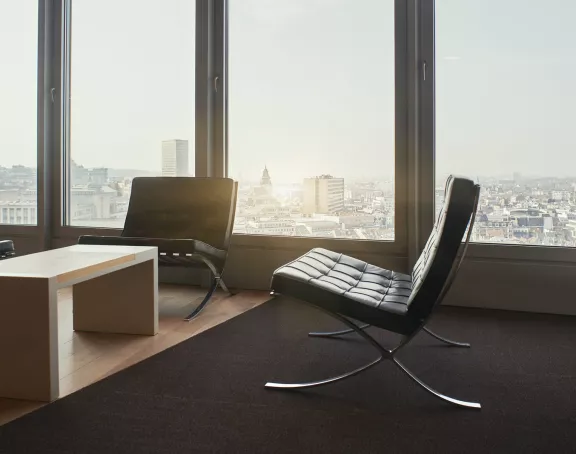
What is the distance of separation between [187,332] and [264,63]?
2.15 meters

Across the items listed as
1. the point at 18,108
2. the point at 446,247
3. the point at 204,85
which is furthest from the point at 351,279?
the point at 18,108

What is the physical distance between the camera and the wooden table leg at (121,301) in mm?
2885

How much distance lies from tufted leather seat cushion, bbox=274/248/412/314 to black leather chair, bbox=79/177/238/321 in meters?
1.05

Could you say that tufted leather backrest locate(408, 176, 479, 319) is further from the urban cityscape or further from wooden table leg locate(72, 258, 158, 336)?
the urban cityscape

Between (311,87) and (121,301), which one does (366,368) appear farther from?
(311,87)

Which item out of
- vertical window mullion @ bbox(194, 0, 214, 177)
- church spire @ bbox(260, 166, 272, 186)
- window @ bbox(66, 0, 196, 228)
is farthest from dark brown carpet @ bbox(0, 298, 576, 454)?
window @ bbox(66, 0, 196, 228)

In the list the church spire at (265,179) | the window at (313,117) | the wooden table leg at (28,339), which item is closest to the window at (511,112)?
the window at (313,117)

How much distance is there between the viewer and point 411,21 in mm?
3709

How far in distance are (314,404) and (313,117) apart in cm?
249

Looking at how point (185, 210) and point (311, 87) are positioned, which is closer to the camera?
point (185, 210)

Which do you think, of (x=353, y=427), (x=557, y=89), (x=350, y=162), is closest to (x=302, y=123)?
(x=350, y=162)

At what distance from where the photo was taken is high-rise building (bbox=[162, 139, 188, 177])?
170 inches

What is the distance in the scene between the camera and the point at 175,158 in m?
4.36

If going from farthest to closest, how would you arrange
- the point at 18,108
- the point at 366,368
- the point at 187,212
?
the point at 18,108
the point at 187,212
the point at 366,368
